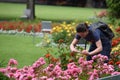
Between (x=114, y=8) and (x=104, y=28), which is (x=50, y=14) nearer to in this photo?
(x=114, y=8)

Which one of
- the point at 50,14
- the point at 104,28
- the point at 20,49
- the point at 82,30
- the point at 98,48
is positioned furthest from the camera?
the point at 50,14

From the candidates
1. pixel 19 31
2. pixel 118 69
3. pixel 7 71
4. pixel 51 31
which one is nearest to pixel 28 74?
pixel 7 71

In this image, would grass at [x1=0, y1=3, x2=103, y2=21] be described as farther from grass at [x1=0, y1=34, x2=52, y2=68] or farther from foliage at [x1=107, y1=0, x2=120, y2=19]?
grass at [x1=0, y1=34, x2=52, y2=68]

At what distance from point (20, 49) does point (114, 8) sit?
1138cm

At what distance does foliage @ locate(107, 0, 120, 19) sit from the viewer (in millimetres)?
26781

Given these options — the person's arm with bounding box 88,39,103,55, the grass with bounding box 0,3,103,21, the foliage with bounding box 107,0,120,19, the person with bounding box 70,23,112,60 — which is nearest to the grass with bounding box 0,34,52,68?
the person with bounding box 70,23,112,60

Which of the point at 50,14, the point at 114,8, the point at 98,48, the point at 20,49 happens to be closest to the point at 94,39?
the point at 98,48

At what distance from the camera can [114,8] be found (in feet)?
89.0

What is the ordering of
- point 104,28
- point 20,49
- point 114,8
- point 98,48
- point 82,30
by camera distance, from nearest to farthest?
point 82,30, point 98,48, point 104,28, point 20,49, point 114,8

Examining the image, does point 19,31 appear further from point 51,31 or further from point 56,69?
point 56,69

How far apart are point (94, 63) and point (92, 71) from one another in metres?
0.60

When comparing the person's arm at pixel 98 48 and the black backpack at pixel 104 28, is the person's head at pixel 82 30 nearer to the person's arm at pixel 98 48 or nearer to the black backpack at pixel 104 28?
the person's arm at pixel 98 48

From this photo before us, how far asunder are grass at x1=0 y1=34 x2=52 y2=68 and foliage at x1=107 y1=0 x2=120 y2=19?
7657 mm

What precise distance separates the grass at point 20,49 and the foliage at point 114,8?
766 cm
